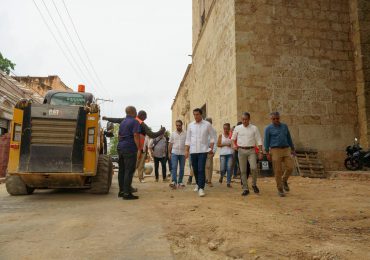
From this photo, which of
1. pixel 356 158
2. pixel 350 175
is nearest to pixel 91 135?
pixel 350 175

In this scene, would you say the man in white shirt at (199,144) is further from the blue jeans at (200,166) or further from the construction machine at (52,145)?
the construction machine at (52,145)

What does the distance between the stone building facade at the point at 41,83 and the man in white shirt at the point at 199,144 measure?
2708 cm

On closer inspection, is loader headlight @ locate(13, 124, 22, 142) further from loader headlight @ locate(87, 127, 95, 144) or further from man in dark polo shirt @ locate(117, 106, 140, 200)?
man in dark polo shirt @ locate(117, 106, 140, 200)

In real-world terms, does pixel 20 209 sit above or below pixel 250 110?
below

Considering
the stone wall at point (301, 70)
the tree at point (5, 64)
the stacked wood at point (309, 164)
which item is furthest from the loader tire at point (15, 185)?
the tree at point (5, 64)

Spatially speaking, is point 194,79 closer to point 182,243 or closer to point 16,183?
point 16,183

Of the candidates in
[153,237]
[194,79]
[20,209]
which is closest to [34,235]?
[153,237]

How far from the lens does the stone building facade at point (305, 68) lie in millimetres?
10594

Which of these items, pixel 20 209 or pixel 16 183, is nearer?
pixel 20 209

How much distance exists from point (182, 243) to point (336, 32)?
1115 cm

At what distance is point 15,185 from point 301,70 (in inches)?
375

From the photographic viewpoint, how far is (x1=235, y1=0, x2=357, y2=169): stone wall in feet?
34.7

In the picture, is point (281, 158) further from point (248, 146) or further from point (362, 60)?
point (362, 60)

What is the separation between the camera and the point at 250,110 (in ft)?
34.2
